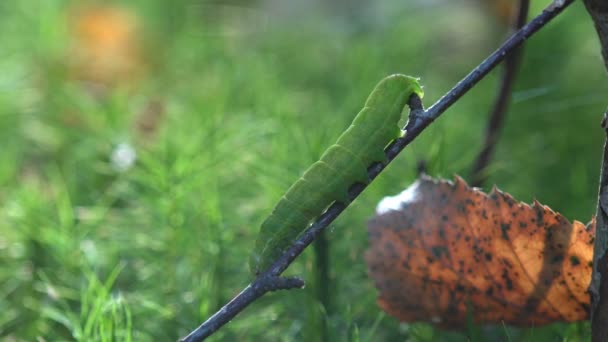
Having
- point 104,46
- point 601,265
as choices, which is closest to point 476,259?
point 601,265

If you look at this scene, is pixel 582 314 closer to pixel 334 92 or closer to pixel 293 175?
pixel 293 175

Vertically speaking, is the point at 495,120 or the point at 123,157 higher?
the point at 495,120

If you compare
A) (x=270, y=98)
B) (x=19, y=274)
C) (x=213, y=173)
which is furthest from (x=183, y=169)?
(x=270, y=98)

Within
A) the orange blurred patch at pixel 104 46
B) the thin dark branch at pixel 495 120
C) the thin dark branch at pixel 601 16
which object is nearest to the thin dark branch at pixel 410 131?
the thin dark branch at pixel 601 16

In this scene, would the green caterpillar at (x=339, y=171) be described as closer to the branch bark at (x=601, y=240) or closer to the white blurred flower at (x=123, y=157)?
the branch bark at (x=601, y=240)

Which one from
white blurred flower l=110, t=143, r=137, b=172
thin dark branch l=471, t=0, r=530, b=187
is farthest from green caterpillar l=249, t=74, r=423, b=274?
white blurred flower l=110, t=143, r=137, b=172

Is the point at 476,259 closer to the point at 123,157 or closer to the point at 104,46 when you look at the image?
the point at 123,157
